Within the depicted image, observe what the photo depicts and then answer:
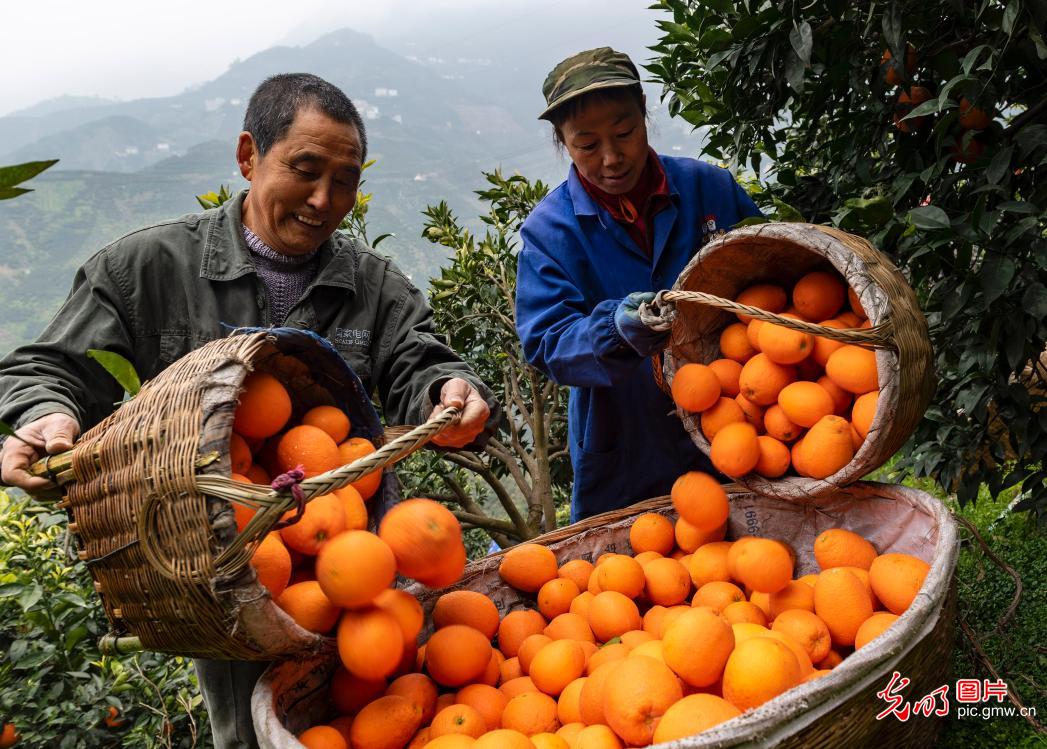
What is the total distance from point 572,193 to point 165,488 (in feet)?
5.04

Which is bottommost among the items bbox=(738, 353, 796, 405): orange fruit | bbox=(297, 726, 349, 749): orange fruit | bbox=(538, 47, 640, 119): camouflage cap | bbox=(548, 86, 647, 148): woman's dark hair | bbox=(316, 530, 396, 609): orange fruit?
bbox=(297, 726, 349, 749): orange fruit

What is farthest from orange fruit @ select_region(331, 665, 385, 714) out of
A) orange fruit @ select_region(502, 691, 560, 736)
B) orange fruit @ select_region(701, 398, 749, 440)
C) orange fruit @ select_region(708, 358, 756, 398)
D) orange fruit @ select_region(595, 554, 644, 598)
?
orange fruit @ select_region(708, 358, 756, 398)

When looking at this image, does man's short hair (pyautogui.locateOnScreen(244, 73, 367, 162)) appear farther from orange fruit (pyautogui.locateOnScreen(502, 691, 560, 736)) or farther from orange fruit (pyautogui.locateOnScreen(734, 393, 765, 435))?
orange fruit (pyautogui.locateOnScreen(502, 691, 560, 736))

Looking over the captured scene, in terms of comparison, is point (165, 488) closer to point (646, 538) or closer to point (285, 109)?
point (285, 109)

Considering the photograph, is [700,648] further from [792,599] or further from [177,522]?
[177,522]

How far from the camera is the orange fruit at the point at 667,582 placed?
5.85 ft

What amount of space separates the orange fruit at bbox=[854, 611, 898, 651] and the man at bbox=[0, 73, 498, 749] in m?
0.88

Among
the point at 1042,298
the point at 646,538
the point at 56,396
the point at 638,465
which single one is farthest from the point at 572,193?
the point at 56,396

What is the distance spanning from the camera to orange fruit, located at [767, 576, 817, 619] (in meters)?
1.61

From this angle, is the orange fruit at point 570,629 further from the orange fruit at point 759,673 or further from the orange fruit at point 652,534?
the orange fruit at point 759,673

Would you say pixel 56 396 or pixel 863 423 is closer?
pixel 56 396

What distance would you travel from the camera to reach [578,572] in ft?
6.25

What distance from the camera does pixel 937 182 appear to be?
1864 mm

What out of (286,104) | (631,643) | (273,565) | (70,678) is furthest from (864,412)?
(70,678)
